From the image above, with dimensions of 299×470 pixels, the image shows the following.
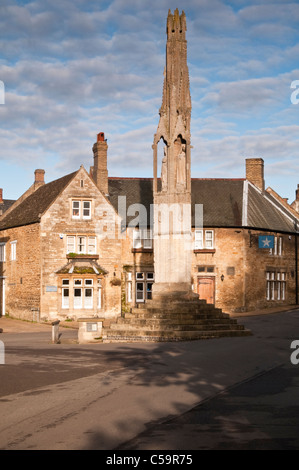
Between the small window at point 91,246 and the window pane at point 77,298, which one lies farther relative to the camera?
the small window at point 91,246

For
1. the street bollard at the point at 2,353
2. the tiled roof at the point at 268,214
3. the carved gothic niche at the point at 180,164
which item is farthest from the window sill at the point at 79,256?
the street bollard at the point at 2,353

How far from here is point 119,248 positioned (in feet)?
132

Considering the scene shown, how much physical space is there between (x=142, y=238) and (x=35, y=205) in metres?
7.36

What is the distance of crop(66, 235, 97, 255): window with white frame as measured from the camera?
39125mm

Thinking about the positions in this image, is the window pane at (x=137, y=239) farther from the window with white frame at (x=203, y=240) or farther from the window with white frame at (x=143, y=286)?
the window with white frame at (x=203, y=240)

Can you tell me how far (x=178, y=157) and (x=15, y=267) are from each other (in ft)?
63.5

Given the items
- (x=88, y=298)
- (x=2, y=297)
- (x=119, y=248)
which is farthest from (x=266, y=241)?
(x=2, y=297)

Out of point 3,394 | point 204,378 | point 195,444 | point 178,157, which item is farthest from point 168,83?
point 195,444

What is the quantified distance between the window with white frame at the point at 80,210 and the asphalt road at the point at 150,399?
20.2 meters

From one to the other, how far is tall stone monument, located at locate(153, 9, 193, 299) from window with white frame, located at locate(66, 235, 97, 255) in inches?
548

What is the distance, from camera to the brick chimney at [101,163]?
41.9 metres

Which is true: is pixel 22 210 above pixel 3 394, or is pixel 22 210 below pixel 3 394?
above

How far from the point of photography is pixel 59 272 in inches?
1500
